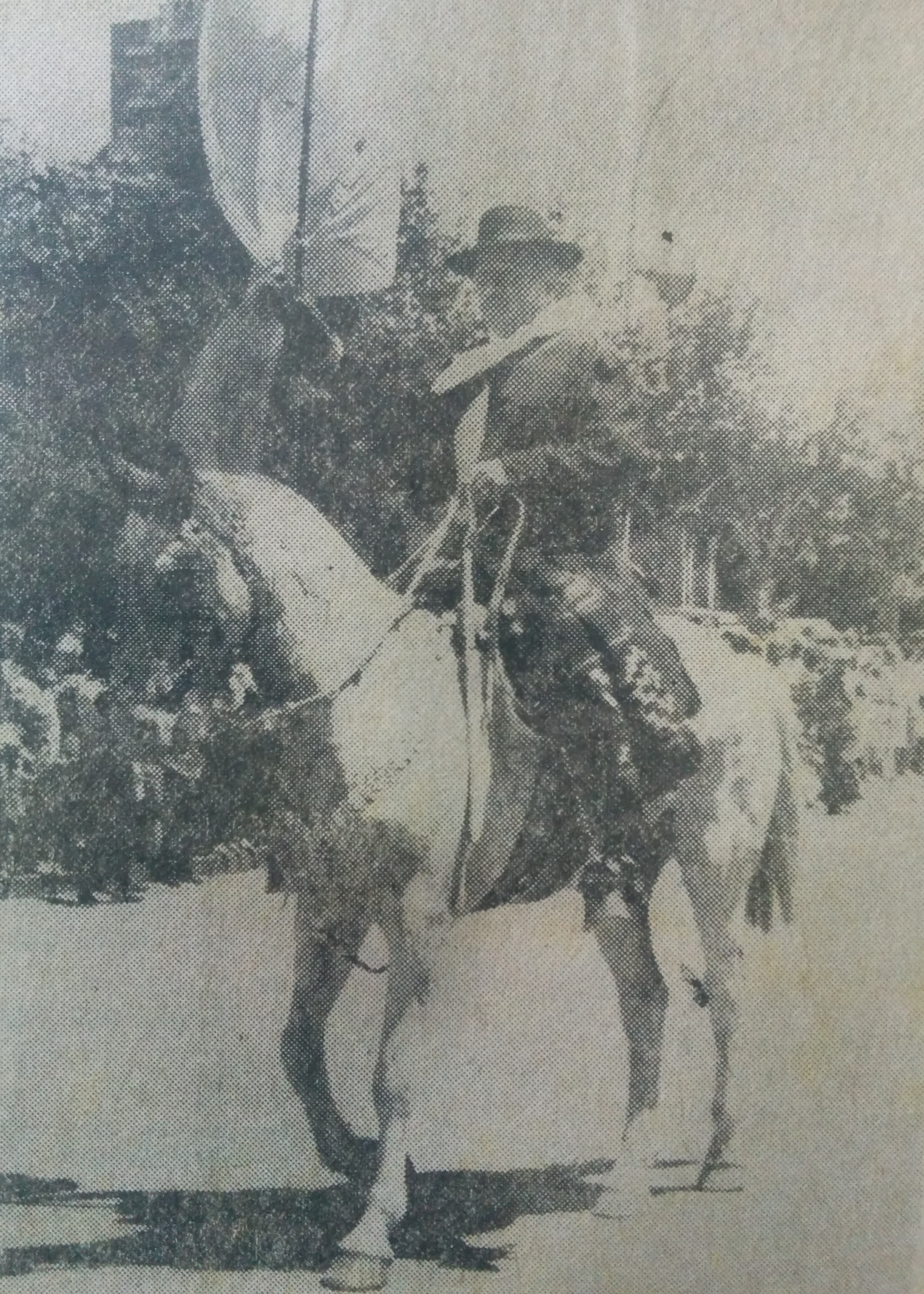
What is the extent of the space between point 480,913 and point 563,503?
1.59 ft

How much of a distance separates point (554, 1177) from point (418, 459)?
848mm

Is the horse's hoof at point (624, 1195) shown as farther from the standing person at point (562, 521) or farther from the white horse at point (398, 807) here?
the standing person at point (562, 521)

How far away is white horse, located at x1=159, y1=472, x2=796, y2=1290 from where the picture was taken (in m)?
1.63

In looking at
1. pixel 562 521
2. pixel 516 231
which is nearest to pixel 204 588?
pixel 562 521

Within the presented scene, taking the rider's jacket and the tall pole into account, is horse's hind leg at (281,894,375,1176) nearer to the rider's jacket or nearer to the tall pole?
the rider's jacket

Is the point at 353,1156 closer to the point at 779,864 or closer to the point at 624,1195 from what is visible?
the point at 624,1195

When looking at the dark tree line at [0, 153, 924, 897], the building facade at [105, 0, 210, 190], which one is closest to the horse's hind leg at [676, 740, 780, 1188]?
the dark tree line at [0, 153, 924, 897]

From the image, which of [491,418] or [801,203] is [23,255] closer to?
[491,418]

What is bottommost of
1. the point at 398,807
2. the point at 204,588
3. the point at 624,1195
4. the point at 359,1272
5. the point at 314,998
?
the point at 359,1272

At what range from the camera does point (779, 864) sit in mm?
1645

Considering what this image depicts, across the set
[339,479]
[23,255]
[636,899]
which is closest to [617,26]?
[339,479]

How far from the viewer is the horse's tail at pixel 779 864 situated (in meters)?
1.64

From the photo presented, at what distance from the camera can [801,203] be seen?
164 cm

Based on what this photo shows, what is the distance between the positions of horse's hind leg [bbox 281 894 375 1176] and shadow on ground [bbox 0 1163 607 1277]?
117mm
